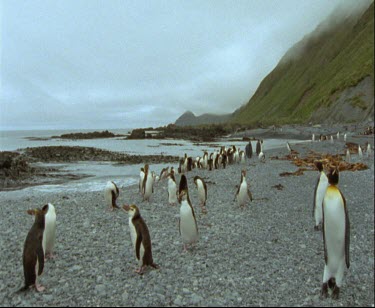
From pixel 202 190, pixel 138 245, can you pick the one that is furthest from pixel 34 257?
pixel 202 190

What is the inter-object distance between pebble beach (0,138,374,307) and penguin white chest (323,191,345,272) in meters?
0.44

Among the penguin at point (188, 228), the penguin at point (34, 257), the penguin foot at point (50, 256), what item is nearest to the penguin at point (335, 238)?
the penguin at point (188, 228)

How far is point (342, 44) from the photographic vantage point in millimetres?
87188

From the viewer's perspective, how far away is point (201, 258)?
5.21m

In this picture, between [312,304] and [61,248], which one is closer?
[312,304]

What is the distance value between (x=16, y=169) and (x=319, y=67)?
86.2 meters

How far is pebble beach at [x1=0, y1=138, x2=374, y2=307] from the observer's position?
4.07 metres

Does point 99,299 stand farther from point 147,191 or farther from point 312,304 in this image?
point 147,191

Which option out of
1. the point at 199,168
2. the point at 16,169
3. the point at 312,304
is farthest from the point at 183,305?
the point at 16,169

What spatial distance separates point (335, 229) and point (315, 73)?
9274cm

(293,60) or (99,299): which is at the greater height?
(293,60)

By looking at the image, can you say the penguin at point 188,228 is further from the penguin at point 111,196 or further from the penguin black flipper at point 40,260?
the penguin at point 111,196

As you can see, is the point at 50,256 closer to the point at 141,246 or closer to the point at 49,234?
the point at 49,234

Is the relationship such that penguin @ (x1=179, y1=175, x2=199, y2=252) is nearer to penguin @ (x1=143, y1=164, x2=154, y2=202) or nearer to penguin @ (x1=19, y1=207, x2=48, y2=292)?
penguin @ (x1=19, y1=207, x2=48, y2=292)
